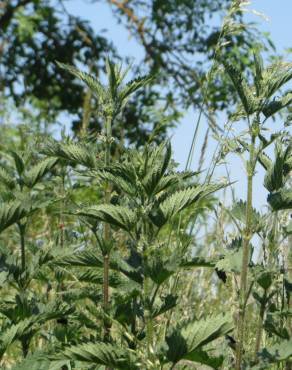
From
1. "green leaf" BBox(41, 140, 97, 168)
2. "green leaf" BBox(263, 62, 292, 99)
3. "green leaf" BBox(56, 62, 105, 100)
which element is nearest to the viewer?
"green leaf" BBox(263, 62, 292, 99)

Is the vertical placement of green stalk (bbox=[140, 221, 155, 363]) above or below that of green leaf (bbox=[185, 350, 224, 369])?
above

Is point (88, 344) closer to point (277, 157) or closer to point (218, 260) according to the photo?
point (218, 260)

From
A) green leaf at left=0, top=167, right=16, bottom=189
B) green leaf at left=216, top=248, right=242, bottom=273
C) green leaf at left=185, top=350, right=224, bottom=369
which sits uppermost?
green leaf at left=0, top=167, right=16, bottom=189

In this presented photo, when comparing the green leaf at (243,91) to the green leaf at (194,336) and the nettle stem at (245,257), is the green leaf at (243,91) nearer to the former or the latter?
the nettle stem at (245,257)

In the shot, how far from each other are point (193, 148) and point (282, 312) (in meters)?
0.84

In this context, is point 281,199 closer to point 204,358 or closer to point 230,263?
point 230,263

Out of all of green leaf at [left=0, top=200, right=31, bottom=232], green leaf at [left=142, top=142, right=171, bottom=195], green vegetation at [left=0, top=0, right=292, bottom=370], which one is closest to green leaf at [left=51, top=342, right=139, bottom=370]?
green vegetation at [left=0, top=0, right=292, bottom=370]

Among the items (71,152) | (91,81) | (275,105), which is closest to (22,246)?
(71,152)

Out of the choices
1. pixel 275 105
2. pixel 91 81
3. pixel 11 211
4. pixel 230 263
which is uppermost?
pixel 91 81

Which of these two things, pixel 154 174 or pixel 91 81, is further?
pixel 91 81

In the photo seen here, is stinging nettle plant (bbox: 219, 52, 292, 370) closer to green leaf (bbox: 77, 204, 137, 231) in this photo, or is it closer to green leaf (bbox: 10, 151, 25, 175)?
green leaf (bbox: 77, 204, 137, 231)

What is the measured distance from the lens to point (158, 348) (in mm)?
2420

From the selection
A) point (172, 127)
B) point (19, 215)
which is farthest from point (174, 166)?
point (172, 127)

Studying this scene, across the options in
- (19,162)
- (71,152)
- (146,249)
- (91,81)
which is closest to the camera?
(146,249)
